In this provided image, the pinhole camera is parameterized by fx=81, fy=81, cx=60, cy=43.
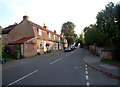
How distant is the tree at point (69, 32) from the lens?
2055 inches

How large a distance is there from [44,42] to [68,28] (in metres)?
32.4

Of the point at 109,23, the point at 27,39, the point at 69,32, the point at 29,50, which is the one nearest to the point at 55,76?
the point at 109,23

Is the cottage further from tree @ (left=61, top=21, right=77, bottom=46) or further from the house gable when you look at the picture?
tree @ (left=61, top=21, right=77, bottom=46)

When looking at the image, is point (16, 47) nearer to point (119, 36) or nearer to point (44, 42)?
point (44, 42)

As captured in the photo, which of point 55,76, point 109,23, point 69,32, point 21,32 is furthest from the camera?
point 69,32

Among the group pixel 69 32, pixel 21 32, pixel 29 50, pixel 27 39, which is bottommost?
pixel 29 50

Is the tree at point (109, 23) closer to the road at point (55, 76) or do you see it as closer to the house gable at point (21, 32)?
the road at point (55, 76)

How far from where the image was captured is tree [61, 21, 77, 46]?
52.2 m

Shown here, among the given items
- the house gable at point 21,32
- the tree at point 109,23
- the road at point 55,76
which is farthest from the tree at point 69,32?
the road at point 55,76

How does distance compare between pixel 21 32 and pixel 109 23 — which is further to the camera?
pixel 21 32

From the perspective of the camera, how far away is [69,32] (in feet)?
172

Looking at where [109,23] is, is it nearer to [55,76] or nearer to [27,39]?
[55,76]

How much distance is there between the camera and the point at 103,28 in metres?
9.43

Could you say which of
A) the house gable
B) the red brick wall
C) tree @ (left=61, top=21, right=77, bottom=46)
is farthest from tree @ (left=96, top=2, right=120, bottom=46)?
tree @ (left=61, top=21, right=77, bottom=46)
